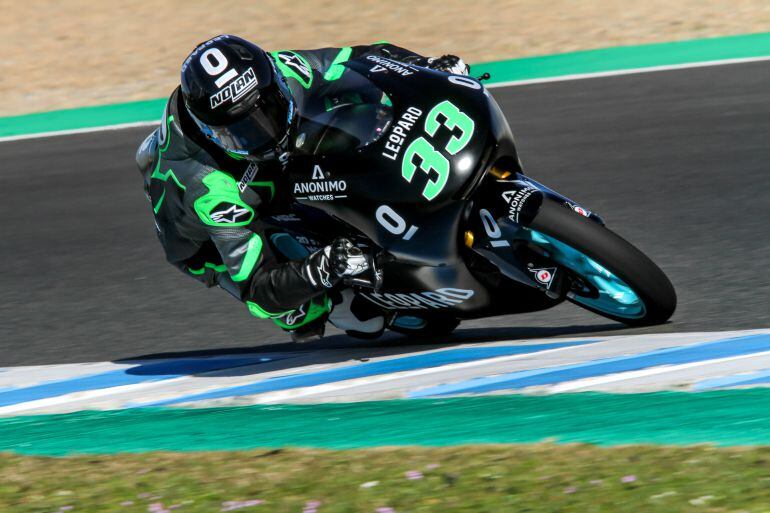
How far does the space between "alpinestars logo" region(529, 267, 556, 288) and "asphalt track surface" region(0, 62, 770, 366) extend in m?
0.71

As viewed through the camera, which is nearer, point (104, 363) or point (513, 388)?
point (513, 388)

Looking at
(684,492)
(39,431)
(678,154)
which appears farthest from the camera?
(678,154)

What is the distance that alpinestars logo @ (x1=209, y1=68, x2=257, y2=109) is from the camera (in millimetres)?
4457

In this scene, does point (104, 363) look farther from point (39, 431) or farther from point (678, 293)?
point (678, 293)

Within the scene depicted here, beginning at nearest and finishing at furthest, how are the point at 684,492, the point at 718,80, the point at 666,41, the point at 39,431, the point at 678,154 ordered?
the point at 684,492 → the point at 39,431 → the point at 678,154 → the point at 718,80 → the point at 666,41

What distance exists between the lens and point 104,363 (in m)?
5.99

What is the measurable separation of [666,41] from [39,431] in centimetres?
862

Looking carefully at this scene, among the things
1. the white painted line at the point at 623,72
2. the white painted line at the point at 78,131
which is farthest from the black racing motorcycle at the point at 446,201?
the white painted line at the point at 78,131

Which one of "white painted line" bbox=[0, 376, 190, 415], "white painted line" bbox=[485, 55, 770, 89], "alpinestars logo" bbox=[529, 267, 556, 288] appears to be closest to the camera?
"alpinestars logo" bbox=[529, 267, 556, 288]

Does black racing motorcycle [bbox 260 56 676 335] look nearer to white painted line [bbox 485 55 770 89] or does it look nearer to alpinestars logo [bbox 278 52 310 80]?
alpinestars logo [bbox 278 52 310 80]

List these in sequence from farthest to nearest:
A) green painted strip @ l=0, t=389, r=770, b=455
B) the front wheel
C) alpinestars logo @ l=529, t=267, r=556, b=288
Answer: alpinestars logo @ l=529, t=267, r=556, b=288 → the front wheel → green painted strip @ l=0, t=389, r=770, b=455

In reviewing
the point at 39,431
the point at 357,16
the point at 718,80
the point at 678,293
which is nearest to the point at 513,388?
the point at 678,293

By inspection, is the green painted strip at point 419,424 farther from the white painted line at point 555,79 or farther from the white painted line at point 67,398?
the white painted line at point 555,79

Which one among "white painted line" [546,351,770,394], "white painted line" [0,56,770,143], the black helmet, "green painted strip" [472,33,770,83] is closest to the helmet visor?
the black helmet
